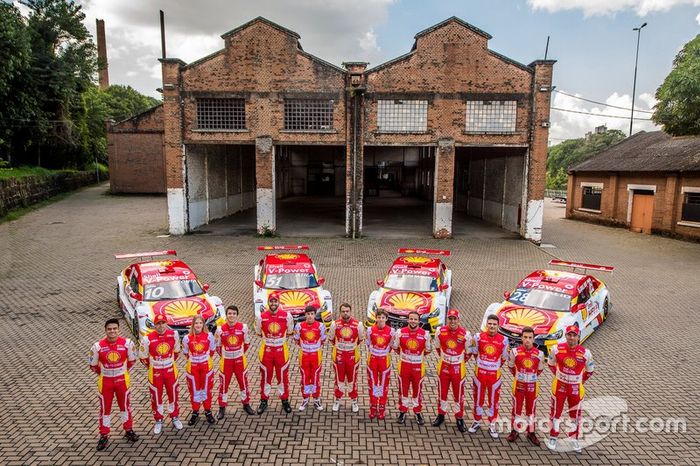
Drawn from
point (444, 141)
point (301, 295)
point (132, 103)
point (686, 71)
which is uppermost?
point (132, 103)

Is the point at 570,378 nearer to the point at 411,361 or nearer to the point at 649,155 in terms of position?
the point at 411,361

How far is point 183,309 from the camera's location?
33.2 ft

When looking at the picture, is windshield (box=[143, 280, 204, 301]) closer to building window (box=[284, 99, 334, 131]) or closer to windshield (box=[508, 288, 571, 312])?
windshield (box=[508, 288, 571, 312])

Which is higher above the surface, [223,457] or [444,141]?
[444,141]

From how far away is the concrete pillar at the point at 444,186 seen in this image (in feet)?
77.6

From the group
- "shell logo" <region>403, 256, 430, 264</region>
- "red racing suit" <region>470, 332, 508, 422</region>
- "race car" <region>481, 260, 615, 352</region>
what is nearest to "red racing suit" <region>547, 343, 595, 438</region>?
"red racing suit" <region>470, 332, 508, 422</region>

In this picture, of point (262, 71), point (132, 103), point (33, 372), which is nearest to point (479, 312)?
point (33, 372)

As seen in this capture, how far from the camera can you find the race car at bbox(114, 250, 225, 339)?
9.85 m

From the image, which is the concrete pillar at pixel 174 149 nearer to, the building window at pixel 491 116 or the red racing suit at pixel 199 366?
the building window at pixel 491 116

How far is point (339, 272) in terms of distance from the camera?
17.1 m

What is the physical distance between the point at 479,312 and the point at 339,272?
5915 mm

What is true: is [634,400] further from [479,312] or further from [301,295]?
[301,295]

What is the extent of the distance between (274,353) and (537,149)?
19988mm

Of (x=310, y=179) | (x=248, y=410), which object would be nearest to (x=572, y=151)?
(x=310, y=179)
